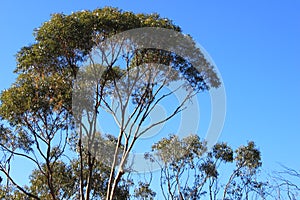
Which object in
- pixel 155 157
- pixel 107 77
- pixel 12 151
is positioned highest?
pixel 155 157

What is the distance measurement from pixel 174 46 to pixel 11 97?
4841mm

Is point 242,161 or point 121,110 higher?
point 242,161

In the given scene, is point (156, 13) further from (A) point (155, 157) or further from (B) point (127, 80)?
(A) point (155, 157)

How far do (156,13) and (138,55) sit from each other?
133cm

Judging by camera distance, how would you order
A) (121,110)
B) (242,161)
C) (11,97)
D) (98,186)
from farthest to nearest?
(242,161) → (98,186) → (121,110) → (11,97)

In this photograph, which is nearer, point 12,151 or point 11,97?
point 11,97

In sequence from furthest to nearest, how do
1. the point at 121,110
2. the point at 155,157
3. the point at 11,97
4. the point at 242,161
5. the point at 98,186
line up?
the point at 242,161 → the point at 155,157 → the point at 98,186 → the point at 121,110 → the point at 11,97

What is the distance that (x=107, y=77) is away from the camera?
43.9 ft

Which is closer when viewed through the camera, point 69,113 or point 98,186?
point 69,113

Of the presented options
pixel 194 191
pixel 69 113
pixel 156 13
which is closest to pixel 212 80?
pixel 156 13

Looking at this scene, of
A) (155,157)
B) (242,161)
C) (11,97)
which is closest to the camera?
(11,97)

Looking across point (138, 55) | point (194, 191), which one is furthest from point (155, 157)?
point (138, 55)

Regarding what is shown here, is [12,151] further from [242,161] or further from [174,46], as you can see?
[242,161]

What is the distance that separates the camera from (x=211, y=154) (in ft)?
65.4
